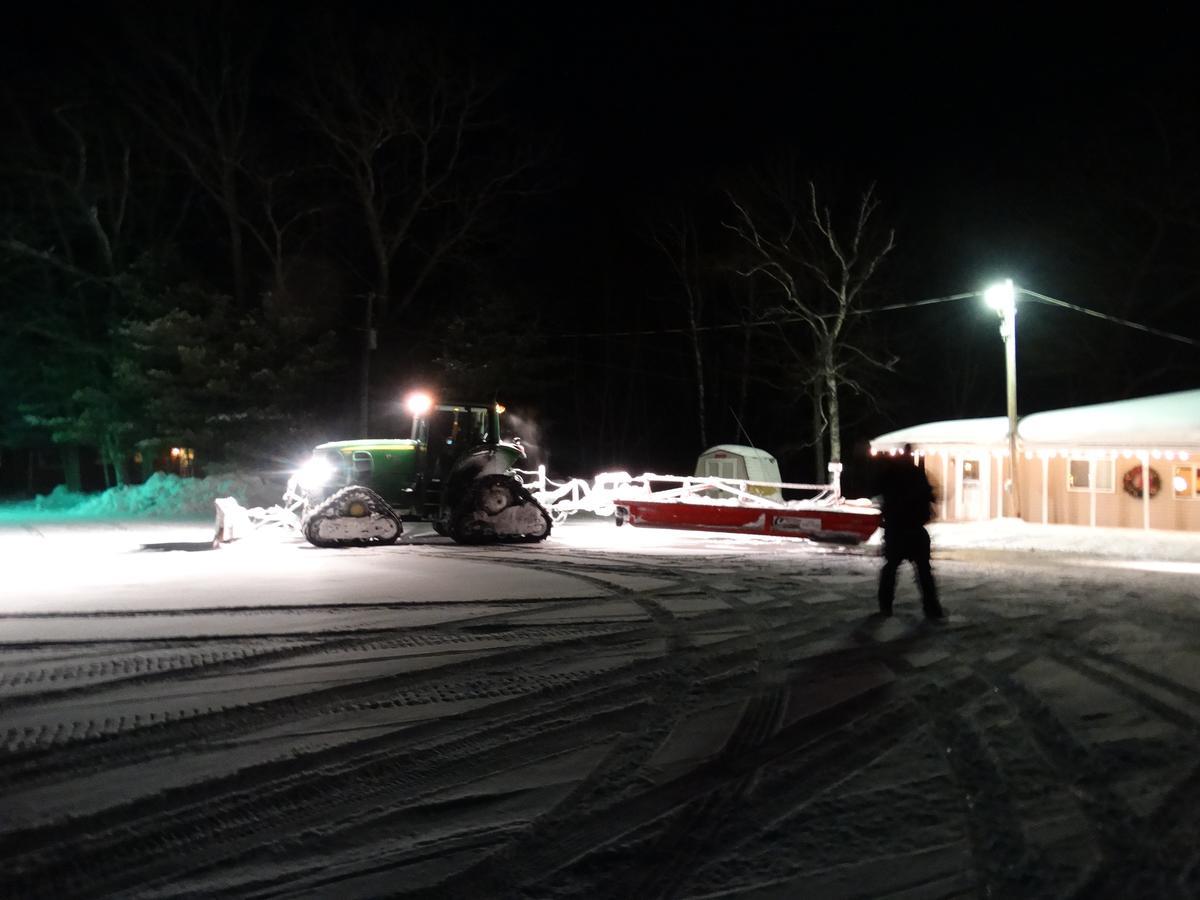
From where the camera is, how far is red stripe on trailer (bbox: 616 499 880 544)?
57.5 feet

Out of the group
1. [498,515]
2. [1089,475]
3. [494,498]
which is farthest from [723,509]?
[1089,475]

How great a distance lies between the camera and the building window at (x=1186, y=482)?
21.8m

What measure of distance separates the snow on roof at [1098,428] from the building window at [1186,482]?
1.08 meters

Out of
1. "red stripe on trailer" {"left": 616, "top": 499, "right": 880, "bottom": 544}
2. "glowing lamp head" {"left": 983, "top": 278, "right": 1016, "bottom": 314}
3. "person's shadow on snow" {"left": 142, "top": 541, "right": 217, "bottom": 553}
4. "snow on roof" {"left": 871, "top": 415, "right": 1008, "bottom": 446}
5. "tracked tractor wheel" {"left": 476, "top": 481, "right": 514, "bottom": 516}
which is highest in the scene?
"glowing lamp head" {"left": 983, "top": 278, "right": 1016, "bottom": 314}

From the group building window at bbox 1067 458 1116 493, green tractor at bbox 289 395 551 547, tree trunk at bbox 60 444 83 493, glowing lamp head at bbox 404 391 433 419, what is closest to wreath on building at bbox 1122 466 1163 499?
building window at bbox 1067 458 1116 493

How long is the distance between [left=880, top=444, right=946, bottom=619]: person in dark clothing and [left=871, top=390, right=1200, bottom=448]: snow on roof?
489 inches

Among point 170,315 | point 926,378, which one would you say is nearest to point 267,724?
point 170,315

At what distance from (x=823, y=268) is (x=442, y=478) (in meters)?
19.9

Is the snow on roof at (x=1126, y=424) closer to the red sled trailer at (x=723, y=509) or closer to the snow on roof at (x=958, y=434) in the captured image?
the snow on roof at (x=958, y=434)

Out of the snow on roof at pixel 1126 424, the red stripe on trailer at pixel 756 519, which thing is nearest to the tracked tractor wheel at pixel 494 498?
the red stripe on trailer at pixel 756 519

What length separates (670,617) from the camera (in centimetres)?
986

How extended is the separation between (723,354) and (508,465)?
28046 millimetres

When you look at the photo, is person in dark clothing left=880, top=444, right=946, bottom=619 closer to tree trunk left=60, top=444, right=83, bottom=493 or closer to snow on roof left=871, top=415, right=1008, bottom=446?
snow on roof left=871, top=415, right=1008, bottom=446

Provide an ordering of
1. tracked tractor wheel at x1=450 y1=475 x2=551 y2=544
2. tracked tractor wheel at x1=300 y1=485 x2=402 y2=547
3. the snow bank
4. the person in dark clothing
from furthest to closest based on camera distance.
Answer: the snow bank, tracked tractor wheel at x1=450 y1=475 x2=551 y2=544, tracked tractor wheel at x1=300 y1=485 x2=402 y2=547, the person in dark clothing
